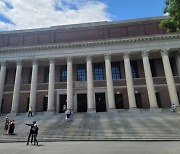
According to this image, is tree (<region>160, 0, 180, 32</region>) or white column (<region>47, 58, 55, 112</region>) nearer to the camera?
tree (<region>160, 0, 180, 32</region>)

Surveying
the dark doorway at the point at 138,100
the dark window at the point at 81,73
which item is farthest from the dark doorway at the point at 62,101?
the dark doorway at the point at 138,100

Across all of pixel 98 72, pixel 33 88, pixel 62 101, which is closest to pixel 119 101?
pixel 98 72

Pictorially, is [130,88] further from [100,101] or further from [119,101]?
[100,101]

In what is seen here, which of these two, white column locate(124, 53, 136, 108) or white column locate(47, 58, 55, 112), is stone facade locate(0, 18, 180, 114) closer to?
white column locate(47, 58, 55, 112)

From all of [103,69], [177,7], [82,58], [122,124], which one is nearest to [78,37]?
[82,58]

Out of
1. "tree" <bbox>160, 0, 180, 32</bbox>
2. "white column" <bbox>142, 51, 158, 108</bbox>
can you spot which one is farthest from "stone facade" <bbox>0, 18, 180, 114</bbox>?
"tree" <bbox>160, 0, 180, 32</bbox>

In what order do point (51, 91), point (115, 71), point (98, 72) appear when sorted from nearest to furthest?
point (51, 91), point (115, 71), point (98, 72)

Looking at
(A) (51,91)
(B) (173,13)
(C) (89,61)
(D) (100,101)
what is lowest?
(D) (100,101)

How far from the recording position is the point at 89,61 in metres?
27.9

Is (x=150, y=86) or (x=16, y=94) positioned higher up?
(x=150, y=86)

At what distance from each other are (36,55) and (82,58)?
8131 mm

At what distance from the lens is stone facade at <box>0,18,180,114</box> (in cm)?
2689

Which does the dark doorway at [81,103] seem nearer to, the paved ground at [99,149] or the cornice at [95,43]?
the cornice at [95,43]

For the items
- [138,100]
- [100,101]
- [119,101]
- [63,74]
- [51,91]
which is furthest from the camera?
[63,74]
